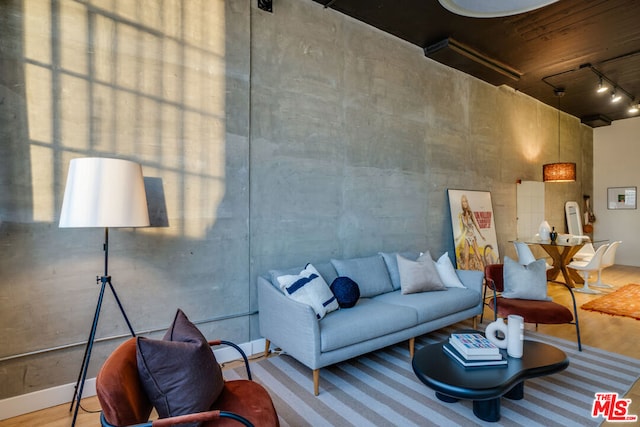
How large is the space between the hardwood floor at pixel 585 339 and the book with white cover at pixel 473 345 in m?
1.10

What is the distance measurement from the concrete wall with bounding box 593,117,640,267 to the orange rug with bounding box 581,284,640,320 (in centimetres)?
350

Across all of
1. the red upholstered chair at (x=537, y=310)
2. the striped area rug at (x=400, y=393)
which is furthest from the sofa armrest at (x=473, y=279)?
the striped area rug at (x=400, y=393)

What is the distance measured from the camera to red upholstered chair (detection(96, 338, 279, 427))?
1.29 metres

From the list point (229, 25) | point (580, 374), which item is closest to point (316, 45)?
point (229, 25)

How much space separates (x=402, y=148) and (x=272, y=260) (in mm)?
2444

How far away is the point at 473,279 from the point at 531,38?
131 inches

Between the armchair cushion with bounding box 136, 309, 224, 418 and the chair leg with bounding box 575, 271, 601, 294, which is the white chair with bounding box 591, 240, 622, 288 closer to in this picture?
the chair leg with bounding box 575, 271, 601, 294

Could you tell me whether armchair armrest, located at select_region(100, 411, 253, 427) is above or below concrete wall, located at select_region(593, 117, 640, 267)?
below

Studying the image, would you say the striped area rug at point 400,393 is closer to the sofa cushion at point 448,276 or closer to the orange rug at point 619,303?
the sofa cushion at point 448,276

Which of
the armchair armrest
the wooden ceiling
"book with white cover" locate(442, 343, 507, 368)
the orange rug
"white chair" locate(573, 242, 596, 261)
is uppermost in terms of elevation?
the wooden ceiling

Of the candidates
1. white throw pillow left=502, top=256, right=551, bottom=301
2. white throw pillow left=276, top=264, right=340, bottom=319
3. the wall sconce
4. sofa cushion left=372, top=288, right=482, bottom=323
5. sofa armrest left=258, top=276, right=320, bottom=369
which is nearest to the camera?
sofa armrest left=258, top=276, right=320, bottom=369

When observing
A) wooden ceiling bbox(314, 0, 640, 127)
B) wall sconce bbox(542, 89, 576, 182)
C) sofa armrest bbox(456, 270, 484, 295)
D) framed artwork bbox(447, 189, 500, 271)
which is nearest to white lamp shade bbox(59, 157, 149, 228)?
wooden ceiling bbox(314, 0, 640, 127)

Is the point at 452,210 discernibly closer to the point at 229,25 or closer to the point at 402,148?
the point at 402,148

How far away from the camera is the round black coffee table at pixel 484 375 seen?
6.63ft
